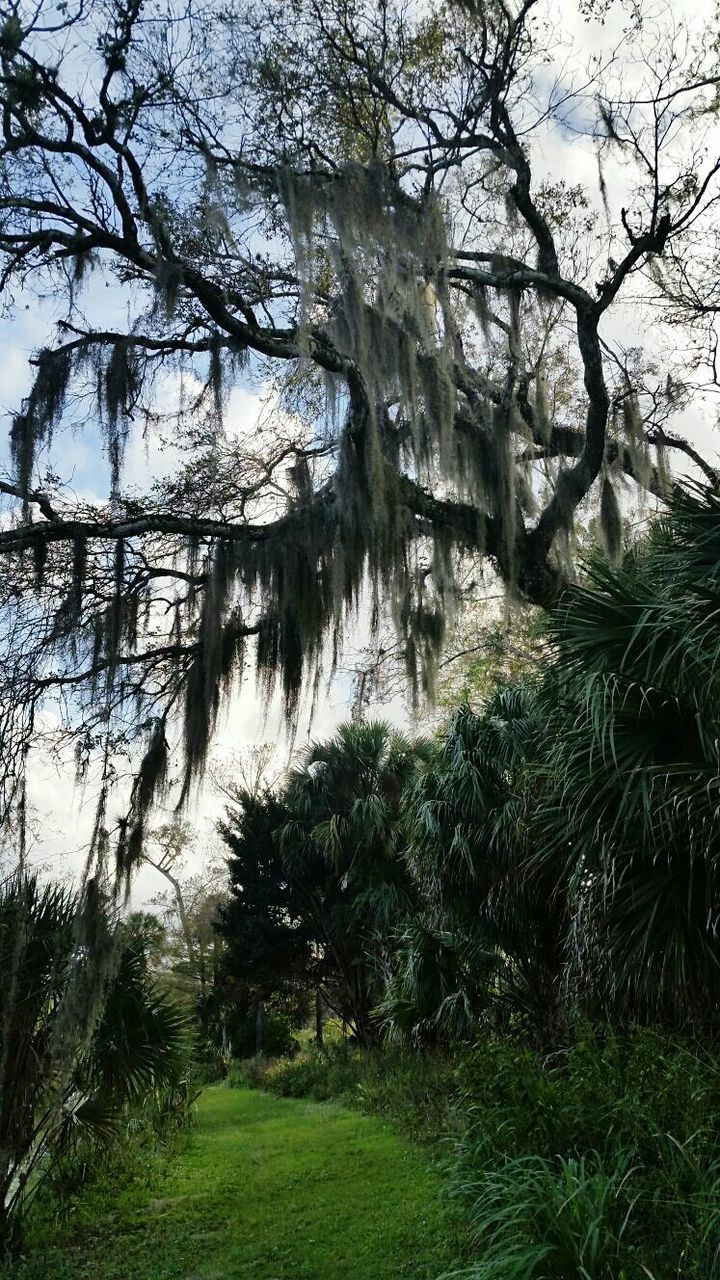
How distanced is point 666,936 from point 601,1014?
1.66 m

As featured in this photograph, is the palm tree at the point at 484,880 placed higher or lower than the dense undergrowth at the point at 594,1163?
higher

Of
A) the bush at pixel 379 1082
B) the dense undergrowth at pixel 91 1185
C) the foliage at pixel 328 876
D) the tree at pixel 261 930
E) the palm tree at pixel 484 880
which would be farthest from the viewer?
the tree at pixel 261 930

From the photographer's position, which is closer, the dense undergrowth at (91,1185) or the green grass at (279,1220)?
the green grass at (279,1220)

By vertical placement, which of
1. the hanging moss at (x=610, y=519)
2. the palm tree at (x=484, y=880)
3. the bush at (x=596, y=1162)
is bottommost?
the bush at (x=596, y=1162)

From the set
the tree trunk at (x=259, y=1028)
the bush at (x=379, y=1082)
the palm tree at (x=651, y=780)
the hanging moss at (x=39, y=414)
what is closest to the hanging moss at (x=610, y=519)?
the palm tree at (x=651, y=780)

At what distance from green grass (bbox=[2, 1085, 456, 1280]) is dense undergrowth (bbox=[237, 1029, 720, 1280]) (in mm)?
582

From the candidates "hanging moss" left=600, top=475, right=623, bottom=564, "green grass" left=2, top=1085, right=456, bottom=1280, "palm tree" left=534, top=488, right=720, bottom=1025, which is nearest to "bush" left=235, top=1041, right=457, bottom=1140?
"green grass" left=2, top=1085, right=456, bottom=1280

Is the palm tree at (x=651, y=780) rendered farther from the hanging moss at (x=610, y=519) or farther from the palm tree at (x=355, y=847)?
the palm tree at (x=355, y=847)

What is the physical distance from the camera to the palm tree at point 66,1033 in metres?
5.58

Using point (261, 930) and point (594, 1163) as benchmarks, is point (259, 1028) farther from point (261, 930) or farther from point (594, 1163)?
point (594, 1163)

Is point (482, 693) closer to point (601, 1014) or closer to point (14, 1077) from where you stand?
point (601, 1014)

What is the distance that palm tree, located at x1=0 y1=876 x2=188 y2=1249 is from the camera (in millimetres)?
→ 5582

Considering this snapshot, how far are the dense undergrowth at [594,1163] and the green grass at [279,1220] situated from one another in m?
0.58

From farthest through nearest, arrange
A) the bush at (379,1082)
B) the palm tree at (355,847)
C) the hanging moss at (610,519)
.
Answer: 1. the palm tree at (355,847)
2. the bush at (379,1082)
3. the hanging moss at (610,519)
